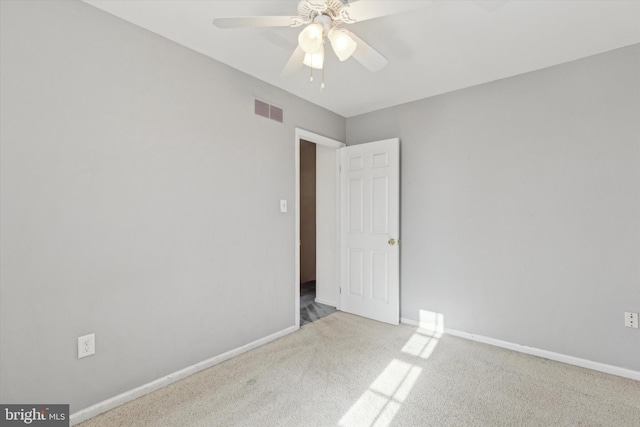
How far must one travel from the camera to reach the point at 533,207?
262 centimetres

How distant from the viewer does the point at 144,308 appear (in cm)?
205

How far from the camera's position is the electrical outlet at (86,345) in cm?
177

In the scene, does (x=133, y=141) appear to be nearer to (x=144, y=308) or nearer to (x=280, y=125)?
(x=144, y=308)

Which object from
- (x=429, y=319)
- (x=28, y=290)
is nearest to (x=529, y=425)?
(x=429, y=319)

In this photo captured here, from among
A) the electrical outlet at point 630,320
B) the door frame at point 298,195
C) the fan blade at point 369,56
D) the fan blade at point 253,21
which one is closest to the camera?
the fan blade at point 253,21

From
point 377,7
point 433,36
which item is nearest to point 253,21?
point 377,7

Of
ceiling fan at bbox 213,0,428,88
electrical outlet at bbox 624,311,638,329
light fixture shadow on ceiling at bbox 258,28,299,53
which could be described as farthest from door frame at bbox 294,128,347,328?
electrical outlet at bbox 624,311,638,329

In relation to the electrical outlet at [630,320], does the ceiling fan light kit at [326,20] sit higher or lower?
higher

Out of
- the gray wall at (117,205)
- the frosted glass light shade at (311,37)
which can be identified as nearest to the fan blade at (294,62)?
the frosted glass light shade at (311,37)

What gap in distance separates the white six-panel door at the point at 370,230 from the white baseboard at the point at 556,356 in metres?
0.74

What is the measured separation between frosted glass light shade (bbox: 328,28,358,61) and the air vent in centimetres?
132

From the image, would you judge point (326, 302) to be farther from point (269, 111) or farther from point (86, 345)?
point (86, 345)

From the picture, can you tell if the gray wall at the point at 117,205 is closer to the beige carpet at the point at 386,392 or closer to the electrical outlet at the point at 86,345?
the electrical outlet at the point at 86,345

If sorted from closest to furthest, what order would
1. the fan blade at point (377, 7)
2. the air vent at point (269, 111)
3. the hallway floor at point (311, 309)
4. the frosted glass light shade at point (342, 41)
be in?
the fan blade at point (377, 7)
the frosted glass light shade at point (342, 41)
the air vent at point (269, 111)
the hallway floor at point (311, 309)
